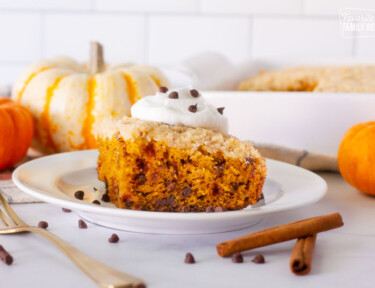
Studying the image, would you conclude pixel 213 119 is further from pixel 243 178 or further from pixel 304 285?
pixel 304 285

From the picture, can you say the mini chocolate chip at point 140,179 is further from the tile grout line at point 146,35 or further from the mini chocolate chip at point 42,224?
the tile grout line at point 146,35

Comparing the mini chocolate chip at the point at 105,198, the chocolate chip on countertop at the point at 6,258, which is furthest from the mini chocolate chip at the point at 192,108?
the chocolate chip on countertop at the point at 6,258

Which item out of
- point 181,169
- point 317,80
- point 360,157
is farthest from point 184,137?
point 317,80

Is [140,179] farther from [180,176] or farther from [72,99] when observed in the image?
[72,99]

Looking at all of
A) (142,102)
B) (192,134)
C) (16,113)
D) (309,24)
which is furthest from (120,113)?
(309,24)

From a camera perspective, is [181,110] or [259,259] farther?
[181,110]

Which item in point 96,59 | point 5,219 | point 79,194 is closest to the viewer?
point 5,219
